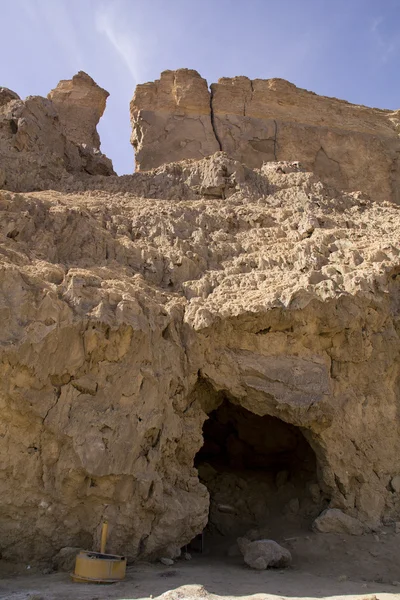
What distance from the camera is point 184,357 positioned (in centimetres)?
806

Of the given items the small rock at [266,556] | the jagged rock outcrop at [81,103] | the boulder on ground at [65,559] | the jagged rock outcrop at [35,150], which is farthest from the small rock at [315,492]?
the jagged rock outcrop at [81,103]

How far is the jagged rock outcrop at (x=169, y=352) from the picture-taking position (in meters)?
6.68

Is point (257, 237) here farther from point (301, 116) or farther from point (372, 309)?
point (301, 116)

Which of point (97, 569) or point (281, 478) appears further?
point (281, 478)

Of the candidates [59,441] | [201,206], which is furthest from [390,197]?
[59,441]

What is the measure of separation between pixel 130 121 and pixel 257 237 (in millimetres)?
8815

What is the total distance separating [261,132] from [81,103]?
616 cm

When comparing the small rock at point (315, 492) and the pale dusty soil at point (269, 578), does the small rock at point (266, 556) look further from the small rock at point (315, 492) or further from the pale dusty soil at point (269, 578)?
the small rock at point (315, 492)

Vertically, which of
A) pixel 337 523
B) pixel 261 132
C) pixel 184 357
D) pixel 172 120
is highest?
pixel 261 132

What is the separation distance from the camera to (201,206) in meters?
11.0

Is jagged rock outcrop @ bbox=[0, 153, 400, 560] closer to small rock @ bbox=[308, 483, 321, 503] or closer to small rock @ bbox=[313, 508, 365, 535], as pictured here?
small rock @ bbox=[308, 483, 321, 503]

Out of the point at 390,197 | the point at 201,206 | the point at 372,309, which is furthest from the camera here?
the point at 390,197

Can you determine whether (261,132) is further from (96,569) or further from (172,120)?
(96,569)

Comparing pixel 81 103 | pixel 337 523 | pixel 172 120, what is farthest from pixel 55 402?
pixel 81 103
